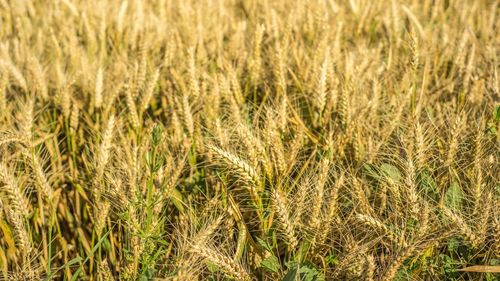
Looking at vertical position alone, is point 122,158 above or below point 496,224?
below

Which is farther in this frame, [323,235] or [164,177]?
[164,177]

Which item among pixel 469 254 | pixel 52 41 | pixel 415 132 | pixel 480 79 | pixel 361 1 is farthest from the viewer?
pixel 361 1

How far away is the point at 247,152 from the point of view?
1.21 metres

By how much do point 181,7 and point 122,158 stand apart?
1.29m

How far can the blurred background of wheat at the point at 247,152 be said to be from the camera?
1147 mm

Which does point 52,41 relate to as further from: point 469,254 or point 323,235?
point 469,254

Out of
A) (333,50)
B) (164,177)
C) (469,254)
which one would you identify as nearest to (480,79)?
(333,50)

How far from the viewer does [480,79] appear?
1.82 m

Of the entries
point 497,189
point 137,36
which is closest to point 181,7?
point 137,36

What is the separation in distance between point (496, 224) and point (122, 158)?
35.7 inches

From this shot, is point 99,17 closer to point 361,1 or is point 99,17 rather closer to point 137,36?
point 137,36

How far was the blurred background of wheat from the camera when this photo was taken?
3.76 feet

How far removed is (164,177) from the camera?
52.8 inches

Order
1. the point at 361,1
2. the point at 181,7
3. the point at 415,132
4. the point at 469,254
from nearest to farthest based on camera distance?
the point at 469,254
the point at 415,132
the point at 181,7
the point at 361,1
